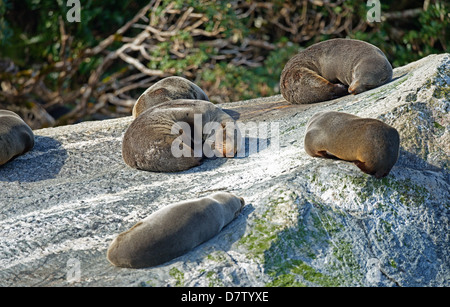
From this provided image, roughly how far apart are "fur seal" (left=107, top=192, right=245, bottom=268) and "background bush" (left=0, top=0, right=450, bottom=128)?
6.59 m

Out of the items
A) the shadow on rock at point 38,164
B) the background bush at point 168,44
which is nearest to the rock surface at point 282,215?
the shadow on rock at point 38,164

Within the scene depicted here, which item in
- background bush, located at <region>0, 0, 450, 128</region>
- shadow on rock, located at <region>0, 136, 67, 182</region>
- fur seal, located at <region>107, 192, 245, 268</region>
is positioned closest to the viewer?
fur seal, located at <region>107, 192, 245, 268</region>

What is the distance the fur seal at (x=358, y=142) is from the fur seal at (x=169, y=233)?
845 millimetres

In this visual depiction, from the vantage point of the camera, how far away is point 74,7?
9.67m

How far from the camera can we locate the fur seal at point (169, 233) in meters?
3.02

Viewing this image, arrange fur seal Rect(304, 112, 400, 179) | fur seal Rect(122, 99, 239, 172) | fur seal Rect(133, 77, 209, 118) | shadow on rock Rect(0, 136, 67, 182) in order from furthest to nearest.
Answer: fur seal Rect(133, 77, 209, 118) → shadow on rock Rect(0, 136, 67, 182) → fur seal Rect(122, 99, 239, 172) → fur seal Rect(304, 112, 400, 179)

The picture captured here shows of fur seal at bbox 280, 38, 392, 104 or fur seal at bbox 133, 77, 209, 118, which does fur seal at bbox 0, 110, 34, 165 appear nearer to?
fur seal at bbox 133, 77, 209, 118

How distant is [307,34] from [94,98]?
4246 millimetres

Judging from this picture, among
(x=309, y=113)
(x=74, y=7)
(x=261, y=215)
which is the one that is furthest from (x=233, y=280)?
(x=74, y=7)

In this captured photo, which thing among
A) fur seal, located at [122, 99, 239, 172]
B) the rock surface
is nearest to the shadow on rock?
the rock surface

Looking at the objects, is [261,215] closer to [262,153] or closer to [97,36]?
[262,153]

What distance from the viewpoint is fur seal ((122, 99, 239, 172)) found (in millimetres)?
4285

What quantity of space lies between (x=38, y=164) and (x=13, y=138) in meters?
0.34
